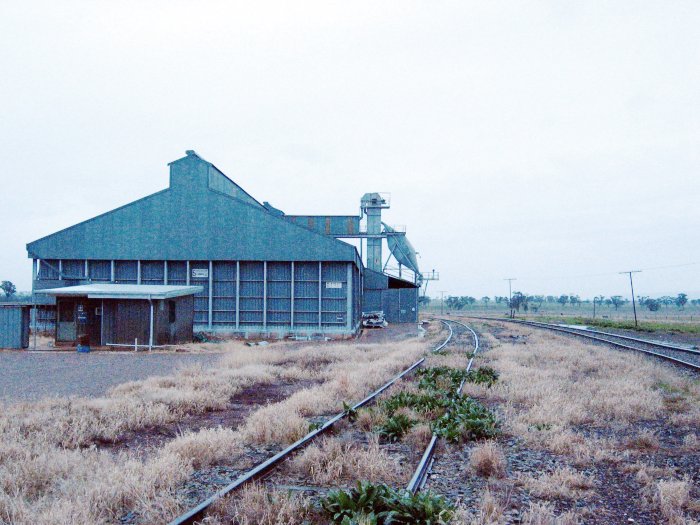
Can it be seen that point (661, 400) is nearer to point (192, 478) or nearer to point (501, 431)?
point (501, 431)

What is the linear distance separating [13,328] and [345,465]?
21858 mm

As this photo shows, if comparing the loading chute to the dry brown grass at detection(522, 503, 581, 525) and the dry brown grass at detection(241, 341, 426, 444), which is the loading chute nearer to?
the dry brown grass at detection(241, 341, 426, 444)

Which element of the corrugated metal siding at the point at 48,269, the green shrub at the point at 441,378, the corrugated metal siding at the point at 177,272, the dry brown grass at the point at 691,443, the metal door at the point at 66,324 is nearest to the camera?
the dry brown grass at the point at 691,443

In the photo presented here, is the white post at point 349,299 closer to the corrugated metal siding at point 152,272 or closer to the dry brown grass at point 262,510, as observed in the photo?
the corrugated metal siding at point 152,272

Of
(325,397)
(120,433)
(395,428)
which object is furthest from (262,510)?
(325,397)

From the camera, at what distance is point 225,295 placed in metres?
29.7

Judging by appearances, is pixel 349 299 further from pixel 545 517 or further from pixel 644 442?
pixel 545 517

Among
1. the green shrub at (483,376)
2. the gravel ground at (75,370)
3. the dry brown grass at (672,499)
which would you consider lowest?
the gravel ground at (75,370)

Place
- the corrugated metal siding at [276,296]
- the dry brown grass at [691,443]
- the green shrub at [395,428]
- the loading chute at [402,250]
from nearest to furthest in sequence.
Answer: the dry brown grass at [691,443] < the green shrub at [395,428] < the corrugated metal siding at [276,296] < the loading chute at [402,250]

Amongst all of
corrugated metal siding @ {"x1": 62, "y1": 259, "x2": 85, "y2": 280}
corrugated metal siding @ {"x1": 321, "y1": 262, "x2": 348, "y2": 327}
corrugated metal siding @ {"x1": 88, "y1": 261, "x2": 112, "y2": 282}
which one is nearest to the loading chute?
corrugated metal siding @ {"x1": 321, "y1": 262, "x2": 348, "y2": 327}

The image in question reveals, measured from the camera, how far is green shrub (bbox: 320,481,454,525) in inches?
185

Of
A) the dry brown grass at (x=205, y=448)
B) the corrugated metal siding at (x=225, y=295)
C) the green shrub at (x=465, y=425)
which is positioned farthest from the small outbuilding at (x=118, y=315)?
the green shrub at (x=465, y=425)

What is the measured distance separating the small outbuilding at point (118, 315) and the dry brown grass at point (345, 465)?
17812 millimetres

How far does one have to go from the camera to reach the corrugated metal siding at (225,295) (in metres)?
29.7
